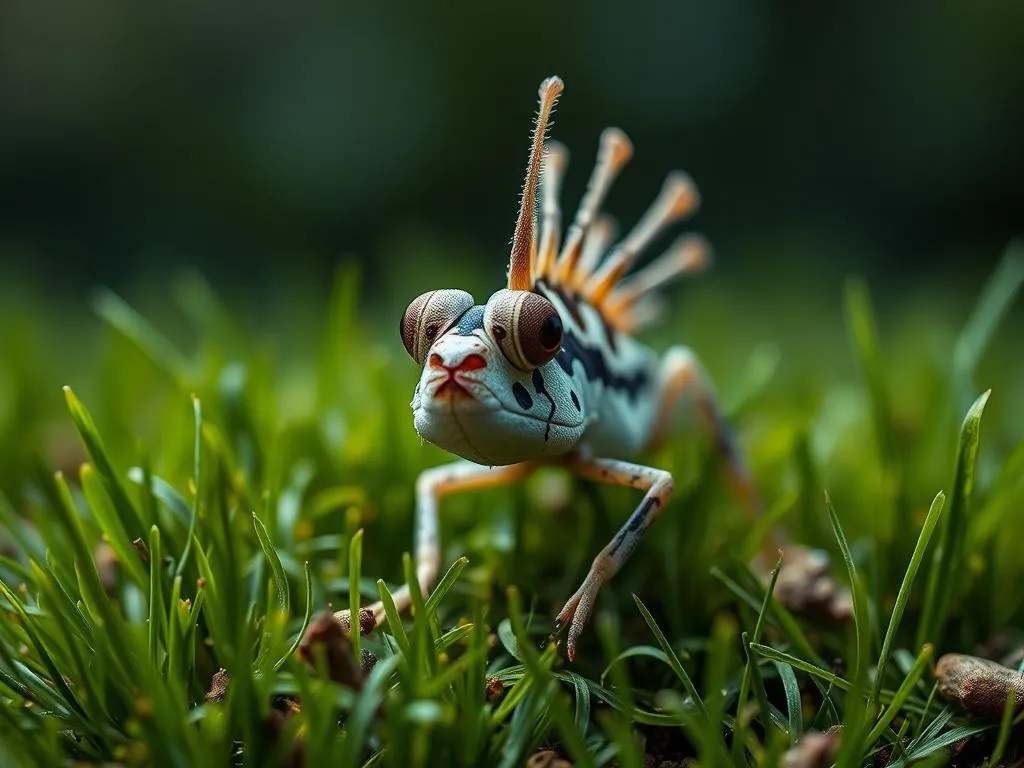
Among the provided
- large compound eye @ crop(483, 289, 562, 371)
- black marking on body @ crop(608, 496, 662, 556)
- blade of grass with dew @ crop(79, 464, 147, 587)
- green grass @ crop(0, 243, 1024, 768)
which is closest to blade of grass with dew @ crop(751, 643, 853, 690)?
green grass @ crop(0, 243, 1024, 768)

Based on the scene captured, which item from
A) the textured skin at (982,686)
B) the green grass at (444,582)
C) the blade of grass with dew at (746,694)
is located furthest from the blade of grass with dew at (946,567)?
the blade of grass with dew at (746,694)

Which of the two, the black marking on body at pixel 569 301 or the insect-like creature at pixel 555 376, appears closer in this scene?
the insect-like creature at pixel 555 376

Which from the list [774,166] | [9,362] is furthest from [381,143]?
[9,362]

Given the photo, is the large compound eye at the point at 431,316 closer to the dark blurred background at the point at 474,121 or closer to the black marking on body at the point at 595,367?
the black marking on body at the point at 595,367

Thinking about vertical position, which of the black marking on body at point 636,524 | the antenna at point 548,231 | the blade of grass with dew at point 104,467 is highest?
the antenna at point 548,231

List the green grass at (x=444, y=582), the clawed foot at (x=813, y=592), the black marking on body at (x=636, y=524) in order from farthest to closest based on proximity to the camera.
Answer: the clawed foot at (x=813, y=592), the black marking on body at (x=636, y=524), the green grass at (x=444, y=582)

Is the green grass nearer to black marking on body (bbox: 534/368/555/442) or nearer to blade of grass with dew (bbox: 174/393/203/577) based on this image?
blade of grass with dew (bbox: 174/393/203/577)

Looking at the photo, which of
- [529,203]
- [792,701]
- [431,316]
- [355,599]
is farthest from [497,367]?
[792,701]

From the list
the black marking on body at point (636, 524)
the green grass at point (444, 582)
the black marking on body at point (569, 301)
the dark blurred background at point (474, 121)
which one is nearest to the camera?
the green grass at point (444, 582)
